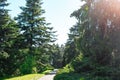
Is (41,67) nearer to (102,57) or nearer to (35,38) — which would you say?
(35,38)

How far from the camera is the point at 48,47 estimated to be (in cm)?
4144

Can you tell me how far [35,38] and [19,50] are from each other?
5.22 metres

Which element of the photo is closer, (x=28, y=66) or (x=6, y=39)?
(x=6, y=39)

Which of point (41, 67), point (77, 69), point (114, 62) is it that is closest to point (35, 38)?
point (41, 67)

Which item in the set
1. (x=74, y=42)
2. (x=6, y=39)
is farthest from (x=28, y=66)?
(x=74, y=42)

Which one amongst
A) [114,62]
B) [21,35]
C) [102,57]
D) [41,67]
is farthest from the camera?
[41,67]

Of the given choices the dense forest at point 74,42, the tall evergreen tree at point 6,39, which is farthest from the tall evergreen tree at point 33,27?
the tall evergreen tree at point 6,39

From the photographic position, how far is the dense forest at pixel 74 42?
55.7 ft

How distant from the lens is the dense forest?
17.0 m

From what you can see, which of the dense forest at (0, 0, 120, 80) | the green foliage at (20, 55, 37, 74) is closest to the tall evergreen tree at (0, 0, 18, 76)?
the dense forest at (0, 0, 120, 80)

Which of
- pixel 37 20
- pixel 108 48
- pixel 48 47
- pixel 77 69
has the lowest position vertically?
pixel 77 69

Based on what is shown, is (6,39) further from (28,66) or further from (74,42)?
(74,42)

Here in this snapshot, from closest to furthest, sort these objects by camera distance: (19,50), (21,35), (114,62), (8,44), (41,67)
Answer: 1. (114,62)
2. (8,44)
3. (19,50)
4. (21,35)
5. (41,67)

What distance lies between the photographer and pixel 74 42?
22766mm
